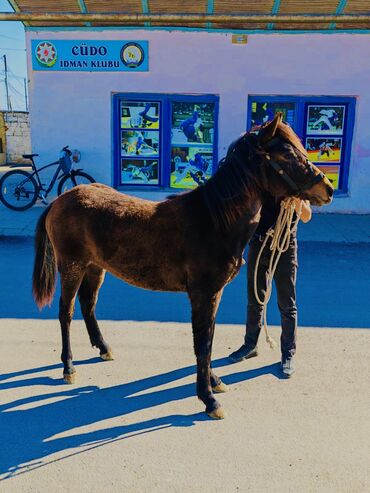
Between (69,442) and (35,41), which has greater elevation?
(35,41)

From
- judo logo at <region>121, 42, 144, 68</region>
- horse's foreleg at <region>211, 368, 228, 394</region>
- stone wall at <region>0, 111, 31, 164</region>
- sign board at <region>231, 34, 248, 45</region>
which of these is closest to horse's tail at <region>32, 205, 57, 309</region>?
horse's foreleg at <region>211, 368, 228, 394</region>

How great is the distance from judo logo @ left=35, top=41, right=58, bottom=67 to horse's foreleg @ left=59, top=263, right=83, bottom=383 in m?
8.13

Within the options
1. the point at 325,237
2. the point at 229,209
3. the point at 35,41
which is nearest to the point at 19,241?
the point at 35,41

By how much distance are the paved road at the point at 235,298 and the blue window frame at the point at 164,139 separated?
435 centimetres

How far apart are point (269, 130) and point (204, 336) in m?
1.51

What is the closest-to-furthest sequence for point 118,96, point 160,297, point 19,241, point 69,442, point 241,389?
point 69,442
point 241,389
point 160,297
point 19,241
point 118,96

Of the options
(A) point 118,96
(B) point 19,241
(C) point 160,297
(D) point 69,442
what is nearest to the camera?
(D) point 69,442


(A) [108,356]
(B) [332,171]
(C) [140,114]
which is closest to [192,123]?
(C) [140,114]

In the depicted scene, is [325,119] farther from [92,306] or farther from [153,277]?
[153,277]

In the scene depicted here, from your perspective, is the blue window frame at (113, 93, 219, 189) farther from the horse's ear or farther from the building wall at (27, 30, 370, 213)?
the horse's ear

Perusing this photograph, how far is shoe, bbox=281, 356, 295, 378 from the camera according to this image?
3.93 meters

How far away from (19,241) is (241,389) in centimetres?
590

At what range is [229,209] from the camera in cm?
324

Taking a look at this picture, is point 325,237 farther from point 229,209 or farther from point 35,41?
point 35,41
